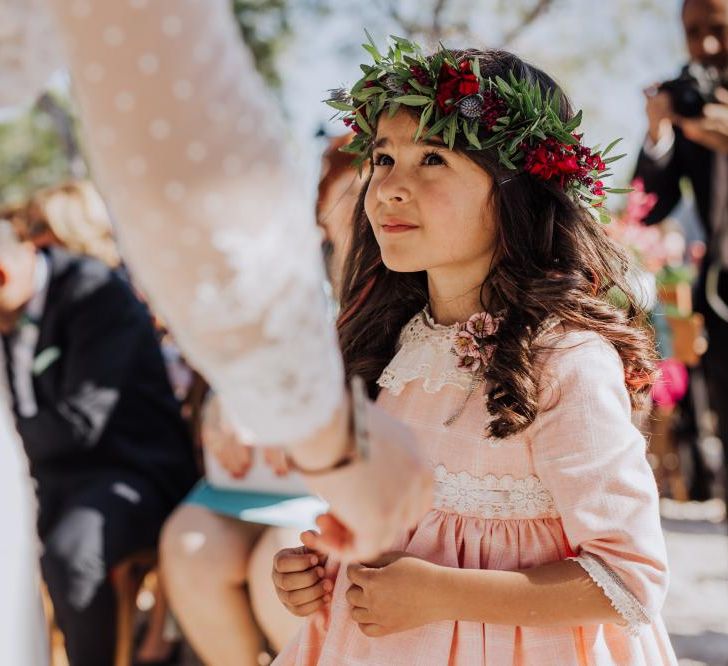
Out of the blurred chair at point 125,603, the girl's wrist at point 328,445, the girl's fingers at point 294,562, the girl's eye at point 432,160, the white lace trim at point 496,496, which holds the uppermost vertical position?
the girl's eye at point 432,160

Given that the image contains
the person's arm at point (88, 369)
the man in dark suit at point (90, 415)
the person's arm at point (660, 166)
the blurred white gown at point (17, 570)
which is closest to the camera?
the blurred white gown at point (17, 570)

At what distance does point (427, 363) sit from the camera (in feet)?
6.32

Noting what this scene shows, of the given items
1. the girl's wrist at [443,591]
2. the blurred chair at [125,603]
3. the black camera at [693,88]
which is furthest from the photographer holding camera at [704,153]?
the girl's wrist at [443,591]

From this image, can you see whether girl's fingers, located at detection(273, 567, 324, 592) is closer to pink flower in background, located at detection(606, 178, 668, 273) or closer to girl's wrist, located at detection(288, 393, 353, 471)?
girl's wrist, located at detection(288, 393, 353, 471)

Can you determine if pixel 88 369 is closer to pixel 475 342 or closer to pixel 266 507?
pixel 266 507

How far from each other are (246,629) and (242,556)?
26cm

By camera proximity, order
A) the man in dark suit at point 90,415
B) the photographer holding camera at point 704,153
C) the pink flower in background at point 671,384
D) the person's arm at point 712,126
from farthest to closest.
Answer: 1. the pink flower in background at point 671,384
2. the photographer holding camera at point 704,153
3. the person's arm at point 712,126
4. the man in dark suit at point 90,415

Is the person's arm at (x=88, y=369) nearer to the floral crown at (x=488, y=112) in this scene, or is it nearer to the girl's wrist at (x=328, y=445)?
the floral crown at (x=488, y=112)

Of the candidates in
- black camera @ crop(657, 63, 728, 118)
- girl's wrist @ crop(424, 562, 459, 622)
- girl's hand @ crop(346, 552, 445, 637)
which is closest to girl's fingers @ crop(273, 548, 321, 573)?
girl's hand @ crop(346, 552, 445, 637)

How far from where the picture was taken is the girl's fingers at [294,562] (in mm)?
1831

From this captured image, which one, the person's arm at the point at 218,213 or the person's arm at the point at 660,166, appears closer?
the person's arm at the point at 218,213

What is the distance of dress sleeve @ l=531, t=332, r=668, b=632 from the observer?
61.7 inches

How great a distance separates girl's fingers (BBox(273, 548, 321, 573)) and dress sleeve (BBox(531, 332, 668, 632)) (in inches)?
20.3

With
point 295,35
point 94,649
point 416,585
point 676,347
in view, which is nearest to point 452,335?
point 416,585
